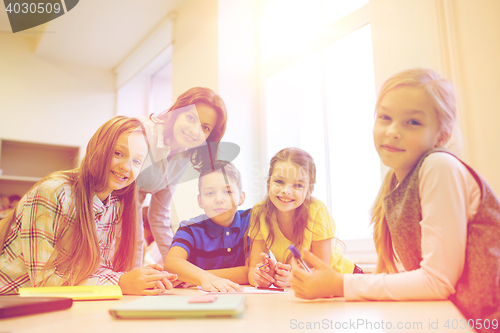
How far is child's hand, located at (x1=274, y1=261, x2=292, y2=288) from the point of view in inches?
38.0

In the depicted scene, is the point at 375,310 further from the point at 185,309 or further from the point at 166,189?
the point at 166,189

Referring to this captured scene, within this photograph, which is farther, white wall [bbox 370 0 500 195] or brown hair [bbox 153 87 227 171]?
brown hair [bbox 153 87 227 171]

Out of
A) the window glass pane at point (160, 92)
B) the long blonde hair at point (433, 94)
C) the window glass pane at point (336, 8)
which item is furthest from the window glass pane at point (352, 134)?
the window glass pane at point (160, 92)

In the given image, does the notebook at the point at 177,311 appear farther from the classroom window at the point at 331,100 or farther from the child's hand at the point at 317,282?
the classroom window at the point at 331,100

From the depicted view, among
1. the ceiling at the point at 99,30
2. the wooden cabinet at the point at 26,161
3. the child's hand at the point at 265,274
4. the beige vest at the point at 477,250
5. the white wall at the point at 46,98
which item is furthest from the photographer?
the white wall at the point at 46,98

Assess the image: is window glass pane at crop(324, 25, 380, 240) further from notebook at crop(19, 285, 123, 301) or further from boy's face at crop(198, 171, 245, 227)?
notebook at crop(19, 285, 123, 301)

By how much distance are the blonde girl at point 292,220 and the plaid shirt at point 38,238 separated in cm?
48

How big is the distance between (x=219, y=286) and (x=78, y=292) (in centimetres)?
33

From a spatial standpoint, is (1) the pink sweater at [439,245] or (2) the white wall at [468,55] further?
(2) the white wall at [468,55]

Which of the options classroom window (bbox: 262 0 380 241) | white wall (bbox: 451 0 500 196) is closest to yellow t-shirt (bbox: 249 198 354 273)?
classroom window (bbox: 262 0 380 241)

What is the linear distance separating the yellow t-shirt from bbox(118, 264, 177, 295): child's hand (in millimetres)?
470

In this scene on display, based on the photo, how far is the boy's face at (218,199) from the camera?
1328mm

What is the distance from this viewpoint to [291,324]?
0.40 meters

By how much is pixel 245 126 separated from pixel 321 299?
6.18ft
